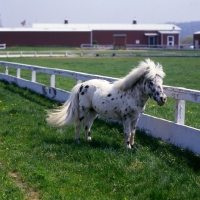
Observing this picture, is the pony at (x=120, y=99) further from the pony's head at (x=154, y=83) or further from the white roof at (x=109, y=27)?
the white roof at (x=109, y=27)

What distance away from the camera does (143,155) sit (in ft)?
24.6

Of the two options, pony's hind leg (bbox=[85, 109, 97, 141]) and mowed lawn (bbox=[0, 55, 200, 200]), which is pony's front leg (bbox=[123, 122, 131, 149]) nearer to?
mowed lawn (bbox=[0, 55, 200, 200])

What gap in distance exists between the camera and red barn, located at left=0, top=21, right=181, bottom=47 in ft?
277

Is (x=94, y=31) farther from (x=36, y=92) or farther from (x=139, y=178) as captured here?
(x=139, y=178)

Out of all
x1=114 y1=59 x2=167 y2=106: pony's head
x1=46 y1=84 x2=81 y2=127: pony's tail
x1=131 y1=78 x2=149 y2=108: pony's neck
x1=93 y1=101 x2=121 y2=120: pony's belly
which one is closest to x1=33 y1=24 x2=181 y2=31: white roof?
x1=46 y1=84 x2=81 y2=127: pony's tail

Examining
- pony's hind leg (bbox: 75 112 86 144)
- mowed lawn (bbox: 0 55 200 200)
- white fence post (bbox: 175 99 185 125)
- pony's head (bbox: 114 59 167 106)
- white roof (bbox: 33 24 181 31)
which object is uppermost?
white roof (bbox: 33 24 181 31)

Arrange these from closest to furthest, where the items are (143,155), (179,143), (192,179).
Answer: (192,179) < (143,155) < (179,143)

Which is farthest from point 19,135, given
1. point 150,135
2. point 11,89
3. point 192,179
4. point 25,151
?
point 11,89

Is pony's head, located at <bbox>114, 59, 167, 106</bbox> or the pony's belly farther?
the pony's belly

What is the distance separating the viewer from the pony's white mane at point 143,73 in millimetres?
7906

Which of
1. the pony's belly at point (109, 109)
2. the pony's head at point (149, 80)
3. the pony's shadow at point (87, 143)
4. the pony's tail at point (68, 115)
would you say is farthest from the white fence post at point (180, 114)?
the pony's tail at point (68, 115)

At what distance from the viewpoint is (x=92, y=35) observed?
90.1 meters

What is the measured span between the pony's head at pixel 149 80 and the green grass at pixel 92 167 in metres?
0.96

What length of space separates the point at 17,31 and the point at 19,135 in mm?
76492
